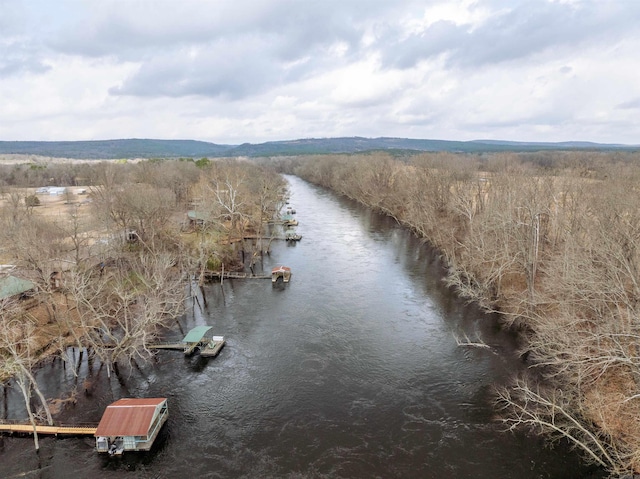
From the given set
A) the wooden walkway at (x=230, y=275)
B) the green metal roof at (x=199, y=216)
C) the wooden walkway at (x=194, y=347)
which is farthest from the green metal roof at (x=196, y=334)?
the green metal roof at (x=199, y=216)

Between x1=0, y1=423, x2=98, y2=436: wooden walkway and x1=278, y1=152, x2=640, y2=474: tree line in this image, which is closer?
x1=278, y1=152, x2=640, y2=474: tree line

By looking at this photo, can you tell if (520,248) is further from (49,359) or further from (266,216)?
(266,216)

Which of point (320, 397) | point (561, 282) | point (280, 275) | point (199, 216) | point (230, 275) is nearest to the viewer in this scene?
point (320, 397)

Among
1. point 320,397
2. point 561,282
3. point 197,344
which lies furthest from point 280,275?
point 561,282

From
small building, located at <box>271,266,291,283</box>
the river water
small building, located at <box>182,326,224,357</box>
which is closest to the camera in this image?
the river water

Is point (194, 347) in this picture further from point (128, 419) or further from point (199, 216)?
point (199, 216)

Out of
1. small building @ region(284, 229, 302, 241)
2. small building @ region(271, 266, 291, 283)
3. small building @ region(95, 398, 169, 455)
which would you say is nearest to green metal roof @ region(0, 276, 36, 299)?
small building @ region(95, 398, 169, 455)

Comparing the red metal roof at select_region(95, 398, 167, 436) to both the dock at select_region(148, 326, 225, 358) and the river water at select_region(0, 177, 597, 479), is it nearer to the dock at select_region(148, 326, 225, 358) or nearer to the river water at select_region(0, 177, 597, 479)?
the river water at select_region(0, 177, 597, 479)
